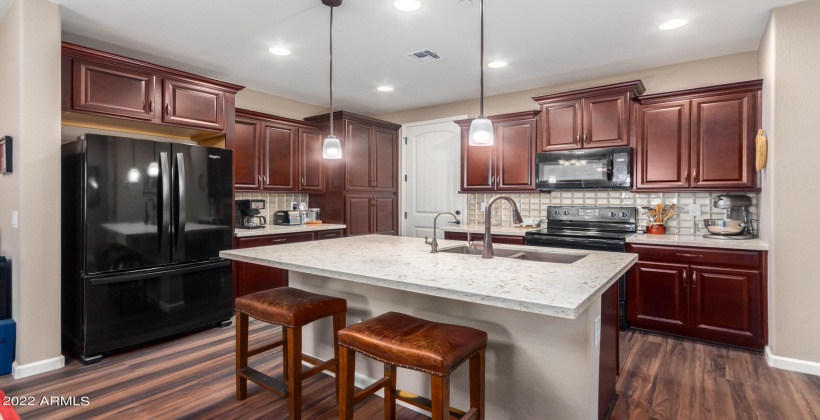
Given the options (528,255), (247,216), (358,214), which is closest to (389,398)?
(528,255)

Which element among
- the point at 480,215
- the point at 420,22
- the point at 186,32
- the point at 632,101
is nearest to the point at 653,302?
the point at 632,101

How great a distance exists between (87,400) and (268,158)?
2.80 meters

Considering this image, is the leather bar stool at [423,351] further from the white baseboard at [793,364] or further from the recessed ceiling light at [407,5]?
the white baseboard at [793,364]

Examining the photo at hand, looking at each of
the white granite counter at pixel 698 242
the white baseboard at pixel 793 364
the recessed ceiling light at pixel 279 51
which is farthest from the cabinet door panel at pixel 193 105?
the white baseboard at pixel 793 364

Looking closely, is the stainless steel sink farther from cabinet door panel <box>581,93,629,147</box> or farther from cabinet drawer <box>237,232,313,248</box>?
cabinet drawer <box>237,232,313,248</box>

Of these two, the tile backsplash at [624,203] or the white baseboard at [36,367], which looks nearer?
the white baseboard at [36,367]

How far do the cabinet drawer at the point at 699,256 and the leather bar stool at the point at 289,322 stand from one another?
2.67 meters

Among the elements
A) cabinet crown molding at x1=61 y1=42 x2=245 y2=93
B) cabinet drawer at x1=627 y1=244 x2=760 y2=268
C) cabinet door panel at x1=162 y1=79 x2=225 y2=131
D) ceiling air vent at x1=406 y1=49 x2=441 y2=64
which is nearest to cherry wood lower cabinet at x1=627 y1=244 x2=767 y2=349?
cabinet drawer at x1=627 y1=244 x2=760 y2=268

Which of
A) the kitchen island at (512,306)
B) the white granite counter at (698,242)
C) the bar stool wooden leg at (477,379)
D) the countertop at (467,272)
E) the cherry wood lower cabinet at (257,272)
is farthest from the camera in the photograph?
the cherry wood lower cabinet at (257,272)

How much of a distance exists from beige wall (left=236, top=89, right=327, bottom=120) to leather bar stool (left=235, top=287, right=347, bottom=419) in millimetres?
3080

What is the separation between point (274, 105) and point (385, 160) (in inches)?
62.2

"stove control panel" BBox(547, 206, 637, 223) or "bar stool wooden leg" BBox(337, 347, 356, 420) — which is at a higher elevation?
"stove control panel" BBox(547, 206, 637, 223)

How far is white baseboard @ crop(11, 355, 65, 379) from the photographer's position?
265 centimetres

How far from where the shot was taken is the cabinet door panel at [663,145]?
11.7ft
